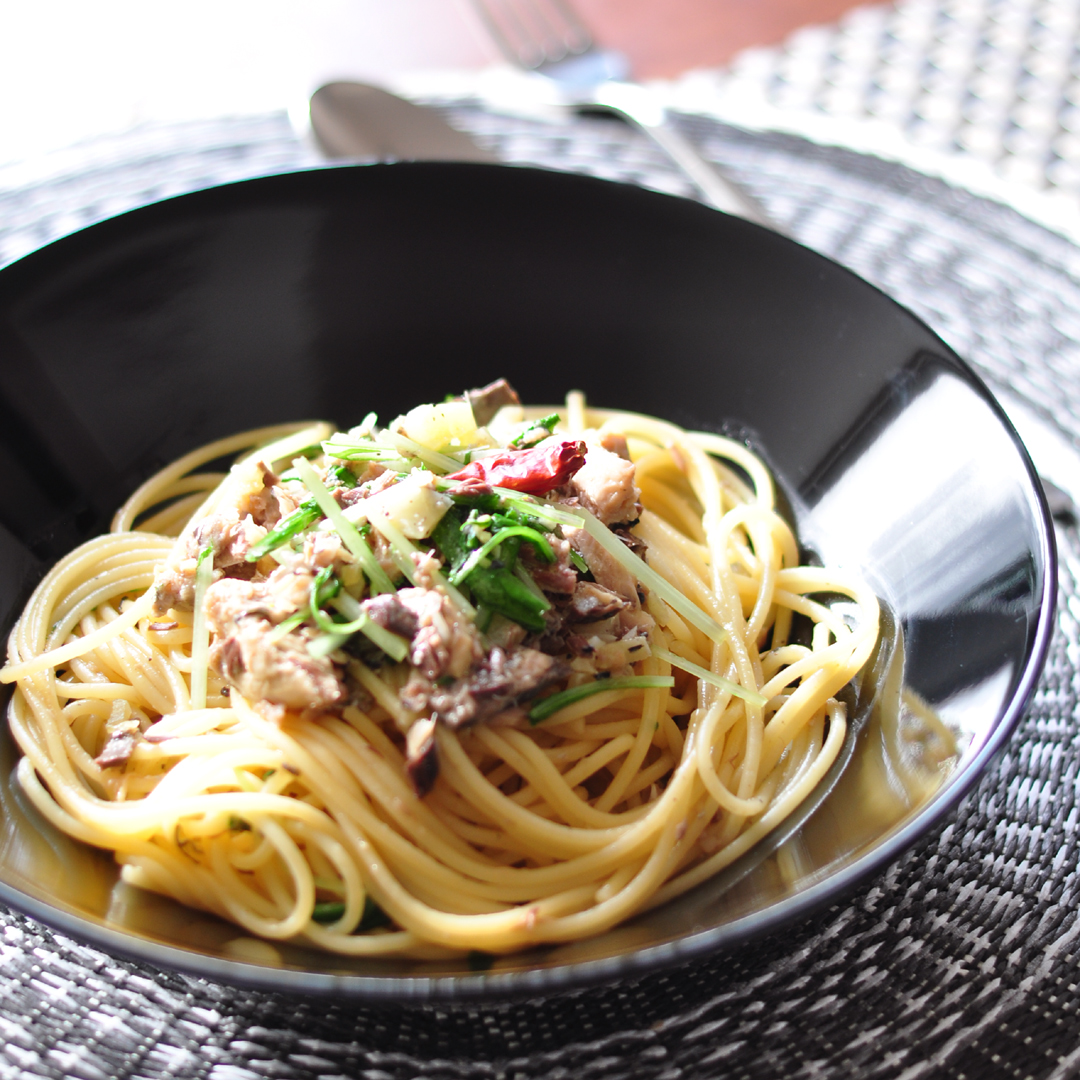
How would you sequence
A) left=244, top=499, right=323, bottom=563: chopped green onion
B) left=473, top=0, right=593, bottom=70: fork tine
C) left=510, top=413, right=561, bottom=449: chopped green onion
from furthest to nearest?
left=473, top=0, right=593, bottom=70: fork tine → left=510, top=413, right=561, bottom=449: chopped green onion → left=244, top=499, right=323, bottom=563: chopped green onion

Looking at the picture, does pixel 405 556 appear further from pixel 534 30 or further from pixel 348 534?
pixel 534 30

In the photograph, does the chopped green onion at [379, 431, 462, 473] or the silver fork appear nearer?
the chopped green onion at [379, 431, 462, 473]

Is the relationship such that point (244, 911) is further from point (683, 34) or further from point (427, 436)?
point (683, 34)

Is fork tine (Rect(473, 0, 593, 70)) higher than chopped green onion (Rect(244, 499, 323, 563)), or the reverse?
fork tine (Rect(473, 0, 593, 70))

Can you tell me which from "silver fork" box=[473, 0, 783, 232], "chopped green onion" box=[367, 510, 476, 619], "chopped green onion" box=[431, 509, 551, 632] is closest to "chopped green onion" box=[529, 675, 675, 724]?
"chopped green onion" box=[431, 509, 551, 632]

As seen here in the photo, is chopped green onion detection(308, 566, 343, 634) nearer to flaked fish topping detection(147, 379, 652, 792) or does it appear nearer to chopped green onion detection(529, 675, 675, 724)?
flaked fish topping detection(147, 379, 652, 792)

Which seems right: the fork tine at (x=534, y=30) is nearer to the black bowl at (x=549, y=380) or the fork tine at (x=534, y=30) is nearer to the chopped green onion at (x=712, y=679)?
the black bowl at (x=549, y=380)

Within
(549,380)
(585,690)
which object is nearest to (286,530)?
(585,690)
